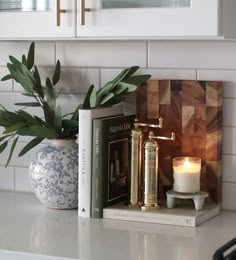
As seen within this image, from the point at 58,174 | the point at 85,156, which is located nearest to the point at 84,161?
the point at 85,156

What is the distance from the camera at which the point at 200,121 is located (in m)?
2.33

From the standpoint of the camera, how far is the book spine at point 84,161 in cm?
222

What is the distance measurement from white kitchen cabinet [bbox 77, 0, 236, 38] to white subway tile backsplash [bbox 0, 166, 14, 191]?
712mm

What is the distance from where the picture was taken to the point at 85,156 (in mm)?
2230

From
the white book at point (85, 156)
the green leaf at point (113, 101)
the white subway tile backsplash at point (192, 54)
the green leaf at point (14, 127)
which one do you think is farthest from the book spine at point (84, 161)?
the white subway tile backsplash at point (192, 54)

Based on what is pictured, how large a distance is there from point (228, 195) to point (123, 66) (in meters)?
0.54

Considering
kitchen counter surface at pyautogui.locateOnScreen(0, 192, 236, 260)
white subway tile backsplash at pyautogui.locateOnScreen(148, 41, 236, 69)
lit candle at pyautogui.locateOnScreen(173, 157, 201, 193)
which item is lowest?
kitchen counter surface at pyautogui.locateOnScreen(0, 192, 236, 260)

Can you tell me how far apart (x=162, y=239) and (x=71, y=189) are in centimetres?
43

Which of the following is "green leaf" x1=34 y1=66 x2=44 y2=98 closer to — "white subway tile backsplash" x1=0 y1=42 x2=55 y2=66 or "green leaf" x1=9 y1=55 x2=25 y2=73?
"green leaf" x1=9 y1=55 x2=25 y2=73

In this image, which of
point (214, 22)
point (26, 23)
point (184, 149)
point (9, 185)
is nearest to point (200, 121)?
point (184, 149)

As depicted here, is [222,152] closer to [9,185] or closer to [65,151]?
[65,151]

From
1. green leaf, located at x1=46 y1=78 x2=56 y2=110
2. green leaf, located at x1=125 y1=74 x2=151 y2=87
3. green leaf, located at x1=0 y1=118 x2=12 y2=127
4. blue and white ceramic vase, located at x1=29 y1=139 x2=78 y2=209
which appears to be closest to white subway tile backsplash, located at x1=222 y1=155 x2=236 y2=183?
green leaf, located at x1=125 y1=74 x2=151 y2=87

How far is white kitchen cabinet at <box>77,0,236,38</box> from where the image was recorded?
6.64 ft

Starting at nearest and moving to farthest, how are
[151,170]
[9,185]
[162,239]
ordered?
[162,239] → [151,170] → [9,185]
